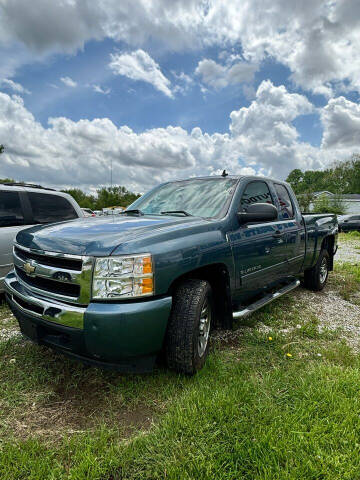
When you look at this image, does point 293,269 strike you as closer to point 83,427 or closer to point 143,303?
point 143,303

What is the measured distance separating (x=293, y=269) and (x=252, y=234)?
1.43 metres

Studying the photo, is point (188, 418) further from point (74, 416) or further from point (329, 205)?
point (329, 205)

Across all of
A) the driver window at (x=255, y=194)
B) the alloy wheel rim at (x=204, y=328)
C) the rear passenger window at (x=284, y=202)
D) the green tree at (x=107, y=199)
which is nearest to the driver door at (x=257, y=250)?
the driver window at (x=255, y=194)

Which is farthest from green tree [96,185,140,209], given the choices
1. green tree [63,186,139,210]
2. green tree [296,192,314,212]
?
green tree [296,192,314,212]

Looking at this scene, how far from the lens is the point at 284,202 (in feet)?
13.4

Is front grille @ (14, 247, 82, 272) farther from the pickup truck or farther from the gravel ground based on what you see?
the gravel ground

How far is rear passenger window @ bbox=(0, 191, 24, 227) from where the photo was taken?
4105 mm

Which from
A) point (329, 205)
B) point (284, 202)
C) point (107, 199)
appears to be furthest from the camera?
point (107, 199)

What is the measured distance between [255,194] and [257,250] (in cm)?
77

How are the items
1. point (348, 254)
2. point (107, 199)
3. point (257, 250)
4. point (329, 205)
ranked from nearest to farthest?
point (257, 250), point (348, 254), point (329, 205), point (107, 199)

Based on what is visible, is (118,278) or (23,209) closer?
(118,278)

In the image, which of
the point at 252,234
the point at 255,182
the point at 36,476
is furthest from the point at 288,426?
the point at 255,182

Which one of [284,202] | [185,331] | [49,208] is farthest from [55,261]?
[284,202]

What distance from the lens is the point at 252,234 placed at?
9.91 feet
